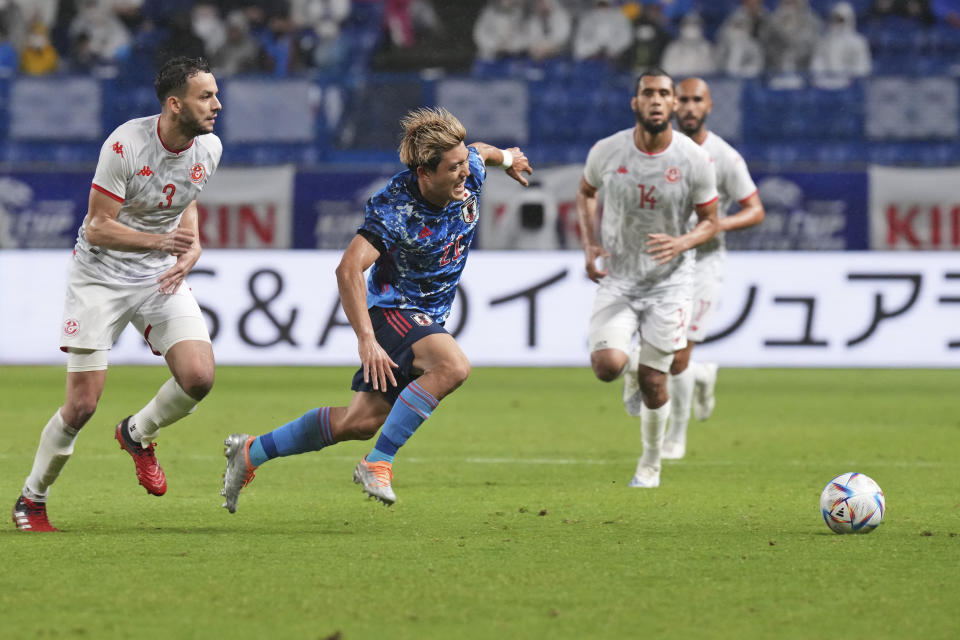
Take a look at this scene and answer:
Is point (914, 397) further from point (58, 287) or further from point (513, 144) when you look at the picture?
point (58, 287)

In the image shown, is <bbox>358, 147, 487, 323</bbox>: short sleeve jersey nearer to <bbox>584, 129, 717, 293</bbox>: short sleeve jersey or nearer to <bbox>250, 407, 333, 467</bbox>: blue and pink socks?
<bbox>250, 407, 333, 467</bbox>: blue and pink socks

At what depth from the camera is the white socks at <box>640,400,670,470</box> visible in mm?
7613

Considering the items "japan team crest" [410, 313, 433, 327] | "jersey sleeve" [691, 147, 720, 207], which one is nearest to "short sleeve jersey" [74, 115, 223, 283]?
"japan team crest" [410, 313, 433, 327]

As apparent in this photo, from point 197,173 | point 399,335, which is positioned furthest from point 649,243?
point 197,173

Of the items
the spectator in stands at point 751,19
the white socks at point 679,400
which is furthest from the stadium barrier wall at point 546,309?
the spectator in stands at point 751,19

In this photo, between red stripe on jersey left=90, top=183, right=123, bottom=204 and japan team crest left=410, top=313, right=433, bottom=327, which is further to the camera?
japan team crest left=410, top=313, right=433, bottom=327

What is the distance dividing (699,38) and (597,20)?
1.37 m

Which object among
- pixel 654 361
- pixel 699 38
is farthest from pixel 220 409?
pixel 699 38

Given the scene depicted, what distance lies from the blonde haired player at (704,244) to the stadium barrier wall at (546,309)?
4430 mm

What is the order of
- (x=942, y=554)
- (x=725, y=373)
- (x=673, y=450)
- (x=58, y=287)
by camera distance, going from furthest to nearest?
(x=725, y=373) < (x=58, y=287) < (x=673, y=450) < (x=942, y=554)

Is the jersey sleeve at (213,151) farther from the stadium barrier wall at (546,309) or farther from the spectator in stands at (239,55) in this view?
the spectator in stands at (239,55)

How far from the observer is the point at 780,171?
16453 mm

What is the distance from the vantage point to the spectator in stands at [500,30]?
776 inches

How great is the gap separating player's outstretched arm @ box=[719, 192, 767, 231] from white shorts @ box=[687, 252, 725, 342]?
0.49m
